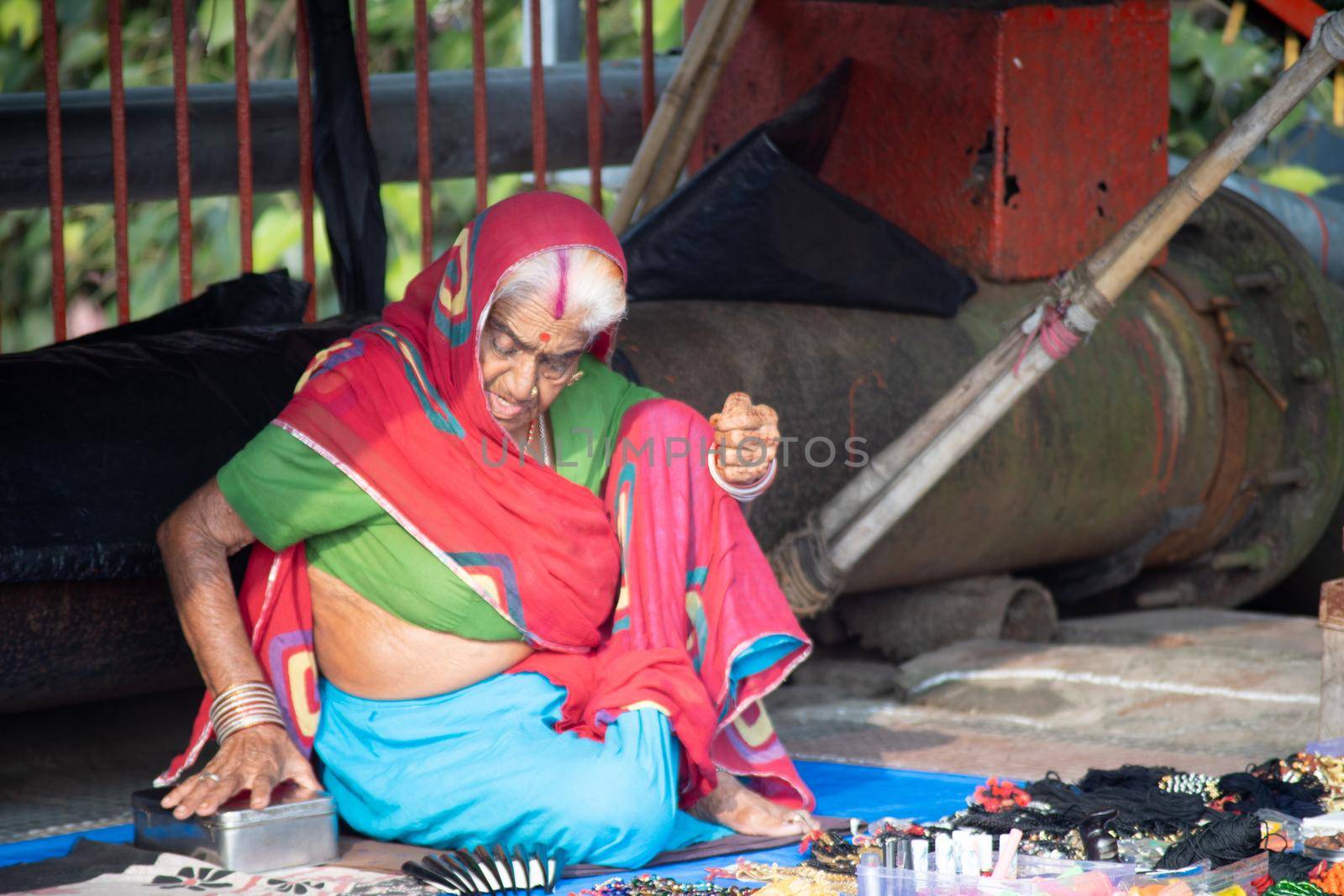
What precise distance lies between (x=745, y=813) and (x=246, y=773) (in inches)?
35.8

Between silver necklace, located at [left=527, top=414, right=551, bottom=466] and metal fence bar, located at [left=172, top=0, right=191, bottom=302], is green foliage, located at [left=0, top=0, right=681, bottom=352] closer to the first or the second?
A: metal fence bar, located at [left=172, top=0, right=191, bottom=302]

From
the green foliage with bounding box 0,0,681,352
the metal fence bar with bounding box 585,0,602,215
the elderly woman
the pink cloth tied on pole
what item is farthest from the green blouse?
the green foliage with bounding box 0,0,681,352

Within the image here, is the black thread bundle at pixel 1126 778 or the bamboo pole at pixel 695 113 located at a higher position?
the bamboo pole at pixel 695 113

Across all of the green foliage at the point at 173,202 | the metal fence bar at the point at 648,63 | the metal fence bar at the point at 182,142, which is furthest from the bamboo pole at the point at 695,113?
the green foliage at the point at 173,202

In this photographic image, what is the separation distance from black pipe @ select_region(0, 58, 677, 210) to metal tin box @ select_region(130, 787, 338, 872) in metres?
2.09

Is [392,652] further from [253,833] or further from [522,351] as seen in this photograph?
[522,351]

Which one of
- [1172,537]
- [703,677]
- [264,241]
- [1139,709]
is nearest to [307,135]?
[703,677]

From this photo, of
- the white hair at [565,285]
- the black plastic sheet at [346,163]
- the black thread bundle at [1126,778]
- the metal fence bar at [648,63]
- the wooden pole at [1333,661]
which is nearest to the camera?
the white hair at [565,285]

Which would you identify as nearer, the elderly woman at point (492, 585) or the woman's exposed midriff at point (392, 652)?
the elderly woman at point (492, 585)

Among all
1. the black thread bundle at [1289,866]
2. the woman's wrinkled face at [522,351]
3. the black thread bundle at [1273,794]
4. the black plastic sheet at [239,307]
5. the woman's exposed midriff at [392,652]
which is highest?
the black plastic sheet at [239,307]

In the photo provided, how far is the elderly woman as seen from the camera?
293 centimetres

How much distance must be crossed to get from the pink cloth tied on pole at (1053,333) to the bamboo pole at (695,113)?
59.1 inches

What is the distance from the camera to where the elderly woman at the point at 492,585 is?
115 inches

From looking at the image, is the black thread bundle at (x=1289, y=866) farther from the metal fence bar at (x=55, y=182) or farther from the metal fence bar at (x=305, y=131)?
the metal fence bar at (x=55, y=182)
